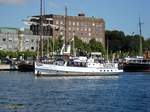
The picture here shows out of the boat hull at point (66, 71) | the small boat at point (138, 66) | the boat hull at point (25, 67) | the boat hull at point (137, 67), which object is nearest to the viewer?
the boat hull at point (66, 71)

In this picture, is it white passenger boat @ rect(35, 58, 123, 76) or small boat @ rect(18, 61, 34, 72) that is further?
small boat @ rect(18, 61, 34, 72)

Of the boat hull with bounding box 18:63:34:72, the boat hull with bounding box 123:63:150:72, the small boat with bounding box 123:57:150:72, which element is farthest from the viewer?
the small boat with bounding box 123:57:150:72

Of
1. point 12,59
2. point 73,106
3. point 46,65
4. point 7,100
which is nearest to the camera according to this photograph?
point 73,106

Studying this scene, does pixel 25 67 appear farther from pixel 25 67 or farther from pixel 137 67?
pixel 137 67

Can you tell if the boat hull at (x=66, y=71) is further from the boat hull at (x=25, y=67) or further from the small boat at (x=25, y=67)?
the boat hull at (x=25, y=67)

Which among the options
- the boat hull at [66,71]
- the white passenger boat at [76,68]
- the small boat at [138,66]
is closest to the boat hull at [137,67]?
the small boat at [138,66]

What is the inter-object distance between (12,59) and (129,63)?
3985cm

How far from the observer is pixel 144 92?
74.0 metres

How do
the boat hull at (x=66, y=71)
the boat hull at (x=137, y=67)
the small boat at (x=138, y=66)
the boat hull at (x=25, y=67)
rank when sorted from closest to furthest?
1. the boat hull at (x=66, y=71)
2. the boat hull at (x=25, y=67)
3. the boat hull at (x=137, y=67)
4. the small boat at (x=138, y=66)

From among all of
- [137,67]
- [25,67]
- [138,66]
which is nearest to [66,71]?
[25,67]

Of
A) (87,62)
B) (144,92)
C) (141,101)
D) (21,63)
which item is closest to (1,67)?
(21,63)

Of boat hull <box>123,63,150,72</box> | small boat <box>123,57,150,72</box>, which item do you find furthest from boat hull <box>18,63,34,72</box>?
boat hull <box>123,63,150,72</box>

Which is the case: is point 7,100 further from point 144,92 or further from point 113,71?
point 113,71

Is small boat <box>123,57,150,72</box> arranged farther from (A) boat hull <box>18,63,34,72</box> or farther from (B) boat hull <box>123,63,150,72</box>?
(A) boat hull <box>18,63,34,72</box>
